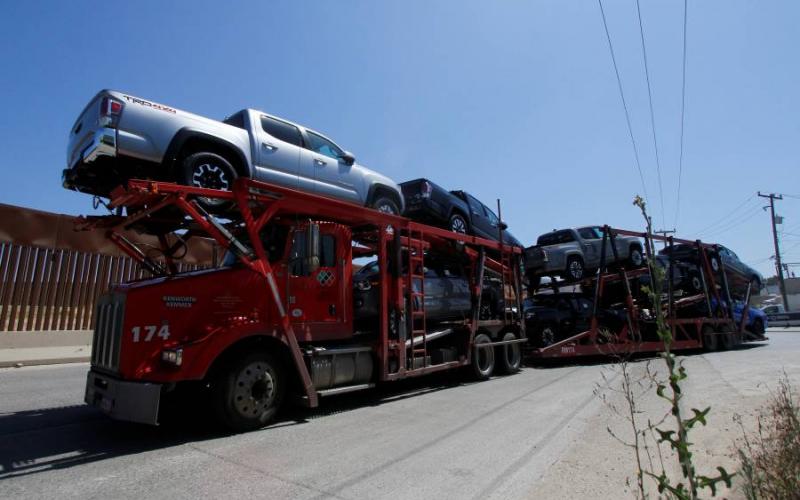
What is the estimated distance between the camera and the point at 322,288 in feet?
22.5

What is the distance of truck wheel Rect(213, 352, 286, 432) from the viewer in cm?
532

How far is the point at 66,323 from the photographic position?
44.5ft

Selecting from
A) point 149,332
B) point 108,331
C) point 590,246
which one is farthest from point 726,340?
point 108,331

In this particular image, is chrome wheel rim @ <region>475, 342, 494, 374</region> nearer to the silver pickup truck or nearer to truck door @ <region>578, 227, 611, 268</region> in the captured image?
the silver pickup truck

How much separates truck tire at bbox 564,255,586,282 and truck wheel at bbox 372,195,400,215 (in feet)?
20.8

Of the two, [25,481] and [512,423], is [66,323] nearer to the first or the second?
[25,481]

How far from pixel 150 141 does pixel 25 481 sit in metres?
3.66

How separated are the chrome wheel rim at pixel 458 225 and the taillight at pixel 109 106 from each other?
7.00 m

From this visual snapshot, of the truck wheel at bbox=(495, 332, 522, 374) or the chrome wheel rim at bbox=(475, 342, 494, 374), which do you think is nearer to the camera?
the chrome wheel rim at bbox=(475, 342, 494, 374)

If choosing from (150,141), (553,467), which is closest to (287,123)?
(150,141)

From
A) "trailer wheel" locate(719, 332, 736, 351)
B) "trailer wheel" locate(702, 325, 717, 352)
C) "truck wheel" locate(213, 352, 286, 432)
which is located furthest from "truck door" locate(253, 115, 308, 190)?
"trailer wheel" locate(719, 332, 736, 351)

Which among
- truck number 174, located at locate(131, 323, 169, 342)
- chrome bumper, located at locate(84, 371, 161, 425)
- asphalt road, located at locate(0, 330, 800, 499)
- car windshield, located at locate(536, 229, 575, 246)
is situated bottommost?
asphalt road, located at locate(0, 330, 800, 499)

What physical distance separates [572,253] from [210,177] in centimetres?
1053

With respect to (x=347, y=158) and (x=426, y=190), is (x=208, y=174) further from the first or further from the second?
(x=426, y=190)
